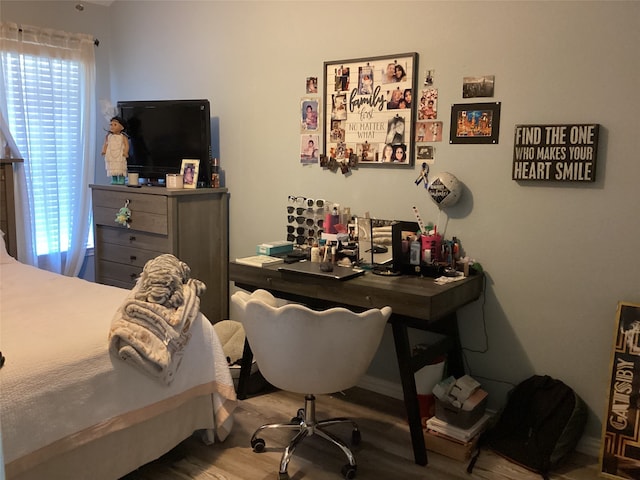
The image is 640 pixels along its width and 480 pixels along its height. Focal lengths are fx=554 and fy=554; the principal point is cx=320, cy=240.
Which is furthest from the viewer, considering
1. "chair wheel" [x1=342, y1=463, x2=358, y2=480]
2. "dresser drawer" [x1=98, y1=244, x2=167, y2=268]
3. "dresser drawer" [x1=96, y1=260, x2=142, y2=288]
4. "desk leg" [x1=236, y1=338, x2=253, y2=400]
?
"dresser drawer" [x1=96, y1=260, x2=142, y2=288]

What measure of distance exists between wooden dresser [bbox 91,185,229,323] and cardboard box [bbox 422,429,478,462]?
1.64 metres

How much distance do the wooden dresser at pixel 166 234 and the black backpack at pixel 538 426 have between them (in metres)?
1.89

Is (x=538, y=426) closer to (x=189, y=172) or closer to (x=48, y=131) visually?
(x=189, y=172)

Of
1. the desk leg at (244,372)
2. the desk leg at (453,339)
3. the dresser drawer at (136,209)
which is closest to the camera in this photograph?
the desk leg at (453,339)

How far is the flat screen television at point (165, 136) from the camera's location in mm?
3586

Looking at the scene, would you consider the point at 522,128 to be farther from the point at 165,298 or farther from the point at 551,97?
the point at 165,298

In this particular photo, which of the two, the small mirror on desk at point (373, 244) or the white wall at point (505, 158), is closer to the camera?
the white wall at point (505, 158)

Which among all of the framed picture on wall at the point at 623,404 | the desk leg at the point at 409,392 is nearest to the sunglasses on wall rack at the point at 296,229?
the desk leg at the point at 409,392

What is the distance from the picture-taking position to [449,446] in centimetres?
248

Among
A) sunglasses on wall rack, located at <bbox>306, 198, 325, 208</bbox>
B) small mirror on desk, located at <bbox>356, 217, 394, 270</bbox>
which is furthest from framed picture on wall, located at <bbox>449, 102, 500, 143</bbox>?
sunglasses on wall rack, located at <bbox>306, 198, 325, 208</bbox>

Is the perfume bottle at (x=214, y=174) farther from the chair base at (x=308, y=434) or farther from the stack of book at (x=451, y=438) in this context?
the stack of book at (x=451, y=438)

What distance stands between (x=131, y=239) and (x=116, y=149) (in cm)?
66

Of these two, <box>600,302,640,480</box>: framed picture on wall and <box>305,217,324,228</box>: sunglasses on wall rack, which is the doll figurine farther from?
<box>600,302,640,480</box>: framed picture on wall

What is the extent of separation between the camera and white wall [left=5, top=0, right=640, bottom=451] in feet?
7.78
